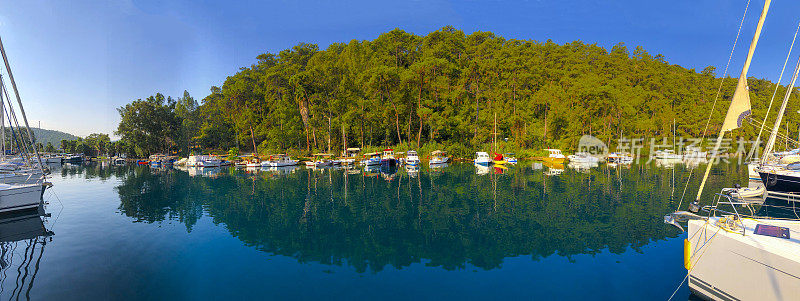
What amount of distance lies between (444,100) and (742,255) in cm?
7822

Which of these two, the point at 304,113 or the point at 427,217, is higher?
the point at 304,113

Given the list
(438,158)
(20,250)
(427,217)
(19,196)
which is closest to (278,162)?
(438,158)

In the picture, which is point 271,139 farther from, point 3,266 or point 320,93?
point 3,266

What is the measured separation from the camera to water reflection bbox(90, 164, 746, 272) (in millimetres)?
14930

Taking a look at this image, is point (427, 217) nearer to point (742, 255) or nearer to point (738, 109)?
point (742, 255)

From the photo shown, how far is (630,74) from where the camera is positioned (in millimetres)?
103562

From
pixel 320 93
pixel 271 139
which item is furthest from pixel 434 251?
pixel 271 139

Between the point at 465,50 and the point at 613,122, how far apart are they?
47.2 meters

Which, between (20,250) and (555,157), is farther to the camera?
(555,157)

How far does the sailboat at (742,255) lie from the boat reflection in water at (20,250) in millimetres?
21468

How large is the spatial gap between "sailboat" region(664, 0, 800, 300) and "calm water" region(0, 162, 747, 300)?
1.74 m

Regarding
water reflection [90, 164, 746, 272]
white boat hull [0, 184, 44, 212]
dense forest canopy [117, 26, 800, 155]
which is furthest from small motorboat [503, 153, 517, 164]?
white boat hull [0, 184, 44, 212]

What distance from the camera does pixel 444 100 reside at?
84.3 m

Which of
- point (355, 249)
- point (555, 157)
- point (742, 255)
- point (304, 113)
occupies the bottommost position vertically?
point (355, 249)
